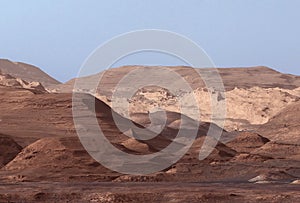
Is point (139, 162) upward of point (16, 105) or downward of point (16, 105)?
downward

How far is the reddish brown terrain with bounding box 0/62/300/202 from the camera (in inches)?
1120

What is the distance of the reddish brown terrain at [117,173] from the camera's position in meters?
28.4

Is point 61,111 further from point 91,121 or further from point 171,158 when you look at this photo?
point 171,158

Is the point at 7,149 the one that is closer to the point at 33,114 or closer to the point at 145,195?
the point at 33,114

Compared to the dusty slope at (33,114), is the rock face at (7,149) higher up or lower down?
lower down

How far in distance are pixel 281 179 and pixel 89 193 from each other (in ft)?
52.8

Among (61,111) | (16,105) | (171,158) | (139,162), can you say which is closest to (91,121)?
A: (61,111)

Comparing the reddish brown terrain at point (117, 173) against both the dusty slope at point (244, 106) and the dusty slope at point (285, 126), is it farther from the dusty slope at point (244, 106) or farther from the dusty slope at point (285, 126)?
the dusty slope at point (244, 106)

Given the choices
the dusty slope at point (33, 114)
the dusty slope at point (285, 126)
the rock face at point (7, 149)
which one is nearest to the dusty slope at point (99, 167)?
the rock face at point (7, 149)

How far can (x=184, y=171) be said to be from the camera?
45.0 m

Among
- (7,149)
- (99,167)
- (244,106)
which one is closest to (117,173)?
(99,167)

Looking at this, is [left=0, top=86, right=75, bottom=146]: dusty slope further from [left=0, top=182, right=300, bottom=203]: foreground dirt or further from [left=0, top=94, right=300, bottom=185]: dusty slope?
[left=0, top=182, right=300, bottom=203]: foreground dirt

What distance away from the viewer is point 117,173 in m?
43.5

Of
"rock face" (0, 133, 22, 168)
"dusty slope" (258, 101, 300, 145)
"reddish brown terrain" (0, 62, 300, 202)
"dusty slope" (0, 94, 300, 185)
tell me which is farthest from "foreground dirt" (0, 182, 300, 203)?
"dusty slope" (258, 101, 300, 145)
